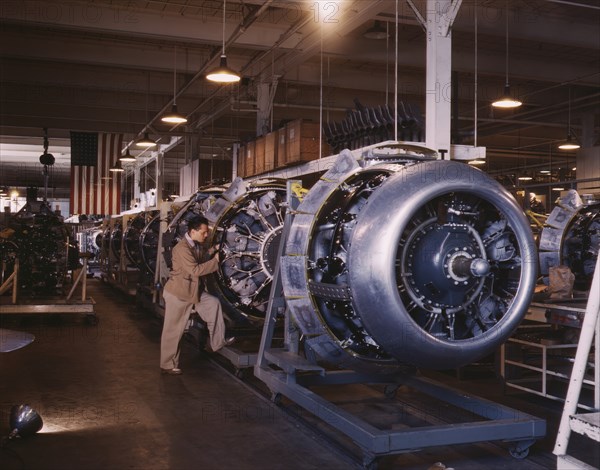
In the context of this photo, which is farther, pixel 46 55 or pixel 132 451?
pixel 46 55

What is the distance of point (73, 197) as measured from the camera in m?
14.7

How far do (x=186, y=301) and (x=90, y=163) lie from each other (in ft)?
28.2

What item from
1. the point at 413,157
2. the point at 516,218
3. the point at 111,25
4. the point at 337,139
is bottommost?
the point at 516,218

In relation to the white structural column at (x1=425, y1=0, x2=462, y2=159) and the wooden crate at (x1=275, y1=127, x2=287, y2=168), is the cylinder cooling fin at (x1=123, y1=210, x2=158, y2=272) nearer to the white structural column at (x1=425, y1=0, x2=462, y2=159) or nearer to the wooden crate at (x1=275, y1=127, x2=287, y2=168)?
the wooden crate at (x1=275, y1=127, x2=287, y2=168)

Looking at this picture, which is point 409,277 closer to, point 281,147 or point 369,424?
point 369,424

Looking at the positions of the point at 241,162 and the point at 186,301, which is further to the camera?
the point at 241,162

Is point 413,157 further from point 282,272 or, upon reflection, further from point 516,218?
point 282,272

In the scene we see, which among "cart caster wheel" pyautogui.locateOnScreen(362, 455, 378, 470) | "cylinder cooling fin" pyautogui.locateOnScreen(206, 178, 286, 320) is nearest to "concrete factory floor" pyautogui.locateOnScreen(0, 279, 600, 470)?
"cart caster wheel" pyautogui.locateOnScreen(362, 455, 378, 470)

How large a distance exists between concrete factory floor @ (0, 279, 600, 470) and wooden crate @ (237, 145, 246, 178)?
2512mm

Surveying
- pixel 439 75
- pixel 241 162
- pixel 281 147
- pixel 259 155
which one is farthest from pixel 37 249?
pixel 439 75

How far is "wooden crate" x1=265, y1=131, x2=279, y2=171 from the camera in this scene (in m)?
7.45

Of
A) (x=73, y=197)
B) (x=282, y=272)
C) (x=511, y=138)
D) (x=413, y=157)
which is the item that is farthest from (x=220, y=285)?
(x=511, y=138)

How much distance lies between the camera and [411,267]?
387 centimetres

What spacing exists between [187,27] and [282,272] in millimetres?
5832
